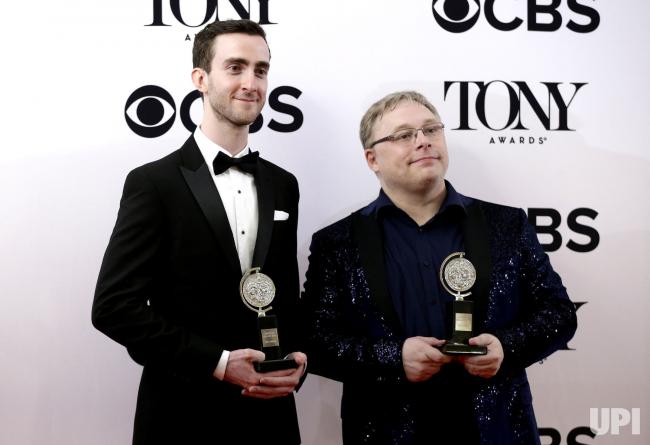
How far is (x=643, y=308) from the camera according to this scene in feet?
→ 8.93

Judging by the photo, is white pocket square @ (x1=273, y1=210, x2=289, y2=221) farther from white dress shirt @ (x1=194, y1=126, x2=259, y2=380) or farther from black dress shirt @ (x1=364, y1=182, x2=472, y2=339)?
black dress shirt @ (x1=364, y1=182, x2=472, y2=339)

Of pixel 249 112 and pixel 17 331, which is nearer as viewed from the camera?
pixel 249 112

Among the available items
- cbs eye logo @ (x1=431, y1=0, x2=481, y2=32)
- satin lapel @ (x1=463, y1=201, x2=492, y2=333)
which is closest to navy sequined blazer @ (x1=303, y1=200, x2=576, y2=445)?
satin lapel @ (x1=463, y1=201, x2=492, y2=333)

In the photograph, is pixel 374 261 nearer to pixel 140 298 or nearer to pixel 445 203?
pixel 445 203

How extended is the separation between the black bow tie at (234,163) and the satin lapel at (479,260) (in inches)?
26.6

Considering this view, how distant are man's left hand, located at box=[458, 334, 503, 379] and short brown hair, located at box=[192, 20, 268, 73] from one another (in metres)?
1.14

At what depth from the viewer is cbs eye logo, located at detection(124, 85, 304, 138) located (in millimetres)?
2619

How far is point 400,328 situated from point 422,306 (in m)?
0.09

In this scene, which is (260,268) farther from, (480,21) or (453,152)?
(480,21)

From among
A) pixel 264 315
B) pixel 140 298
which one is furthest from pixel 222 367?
pixel 140 298

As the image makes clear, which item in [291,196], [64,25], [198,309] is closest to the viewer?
[198,309]

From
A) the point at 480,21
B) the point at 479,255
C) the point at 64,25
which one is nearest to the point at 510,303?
the point at 479,255

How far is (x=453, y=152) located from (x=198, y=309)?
→ 131 cm

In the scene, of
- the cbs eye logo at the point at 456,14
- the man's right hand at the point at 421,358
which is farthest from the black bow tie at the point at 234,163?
the cbs eye logo at the point at 456,14
